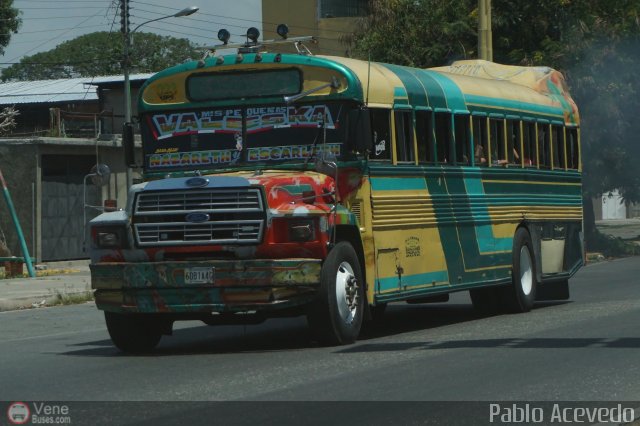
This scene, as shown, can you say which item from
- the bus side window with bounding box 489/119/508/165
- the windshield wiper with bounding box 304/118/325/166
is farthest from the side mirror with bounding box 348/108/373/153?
the bus side window with bounding box 489/119/508/165

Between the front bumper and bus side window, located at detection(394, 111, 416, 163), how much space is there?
236 centimetres

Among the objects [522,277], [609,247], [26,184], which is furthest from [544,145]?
[609,247]

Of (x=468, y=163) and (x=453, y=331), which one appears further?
(x=468, y=163)

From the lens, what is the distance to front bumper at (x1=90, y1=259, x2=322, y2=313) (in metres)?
11.9

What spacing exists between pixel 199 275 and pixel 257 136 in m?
1.74

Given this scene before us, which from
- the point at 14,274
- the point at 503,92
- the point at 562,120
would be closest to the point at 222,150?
the point at 503,92

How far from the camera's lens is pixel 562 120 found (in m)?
18.9

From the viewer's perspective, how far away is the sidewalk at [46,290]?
66.5ft

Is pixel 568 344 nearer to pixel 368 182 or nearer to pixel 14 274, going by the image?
pixel 368 182

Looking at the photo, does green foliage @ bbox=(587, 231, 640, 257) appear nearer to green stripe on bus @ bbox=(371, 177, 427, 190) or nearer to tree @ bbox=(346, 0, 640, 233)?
tree @ bbox=(346, 0, 640, 233)

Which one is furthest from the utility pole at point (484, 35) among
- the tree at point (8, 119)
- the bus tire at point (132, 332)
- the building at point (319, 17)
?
the building at point (319, 17)

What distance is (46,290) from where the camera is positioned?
22297 millimetres

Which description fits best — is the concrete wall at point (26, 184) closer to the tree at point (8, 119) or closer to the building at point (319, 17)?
the tree at point (8, 119)

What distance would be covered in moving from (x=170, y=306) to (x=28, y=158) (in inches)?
776
